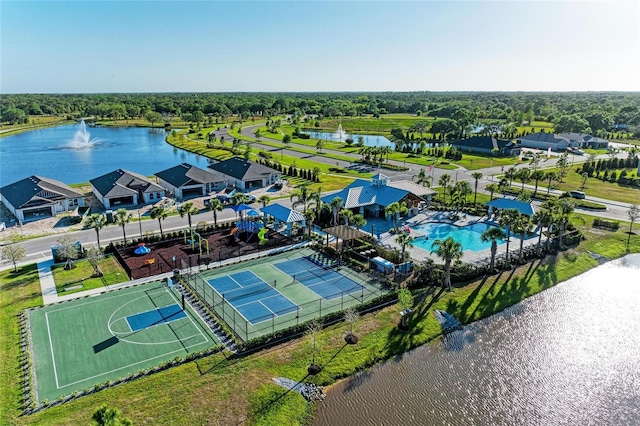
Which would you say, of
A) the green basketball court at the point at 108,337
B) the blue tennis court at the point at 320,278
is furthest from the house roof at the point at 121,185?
the blue tennis court at the point at 320,278

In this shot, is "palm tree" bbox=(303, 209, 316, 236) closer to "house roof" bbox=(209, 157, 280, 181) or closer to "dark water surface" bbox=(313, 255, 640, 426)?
"dark water surface" bbox=(313, 255, 640, 426)

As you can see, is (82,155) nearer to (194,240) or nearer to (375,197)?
(194,240)

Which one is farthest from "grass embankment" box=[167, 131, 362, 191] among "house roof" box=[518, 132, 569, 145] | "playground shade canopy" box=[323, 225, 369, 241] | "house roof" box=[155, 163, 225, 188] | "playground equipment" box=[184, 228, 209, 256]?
"house roof" box=[518, 132, 569, 145]

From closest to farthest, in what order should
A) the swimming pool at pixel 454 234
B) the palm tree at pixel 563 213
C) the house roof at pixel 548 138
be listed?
the palm tree at pixel 563 213, the swimming pool at pixel 454 234, the house roof at pixel 548 138

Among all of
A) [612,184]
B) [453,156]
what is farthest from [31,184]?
[612,184]

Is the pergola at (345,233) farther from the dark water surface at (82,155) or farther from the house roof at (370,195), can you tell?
the dark water surface at (82,155)

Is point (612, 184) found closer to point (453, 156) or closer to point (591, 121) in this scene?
point (453, 156)
